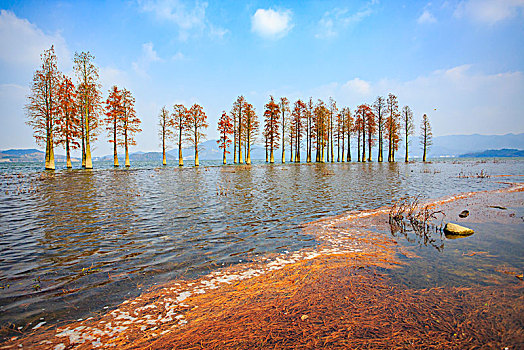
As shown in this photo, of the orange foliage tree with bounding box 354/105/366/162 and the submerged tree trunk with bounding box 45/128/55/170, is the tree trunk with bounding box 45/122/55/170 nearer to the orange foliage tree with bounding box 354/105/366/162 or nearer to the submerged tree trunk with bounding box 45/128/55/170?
the submerged tree trunk with bounding box 45/128/55/170

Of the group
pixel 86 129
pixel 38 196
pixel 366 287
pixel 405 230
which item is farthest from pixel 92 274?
pixel 86 129

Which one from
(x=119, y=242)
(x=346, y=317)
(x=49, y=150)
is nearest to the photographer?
(x=346, y=317)

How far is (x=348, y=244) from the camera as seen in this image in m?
7.18

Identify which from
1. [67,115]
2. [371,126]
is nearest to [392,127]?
[371,126]

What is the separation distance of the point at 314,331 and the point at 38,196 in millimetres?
19130

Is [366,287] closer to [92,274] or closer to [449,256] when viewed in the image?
[449,256]

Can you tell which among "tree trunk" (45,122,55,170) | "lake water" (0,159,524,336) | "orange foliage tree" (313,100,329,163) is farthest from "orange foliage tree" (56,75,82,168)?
"orange foliage tree" (313,100,329,163)

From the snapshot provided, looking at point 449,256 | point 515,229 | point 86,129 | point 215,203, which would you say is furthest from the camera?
point 86,129

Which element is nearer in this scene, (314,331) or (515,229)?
(314,331)

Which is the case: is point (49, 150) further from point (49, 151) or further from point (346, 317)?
point (346, 317)

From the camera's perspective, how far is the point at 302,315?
12.1 ft

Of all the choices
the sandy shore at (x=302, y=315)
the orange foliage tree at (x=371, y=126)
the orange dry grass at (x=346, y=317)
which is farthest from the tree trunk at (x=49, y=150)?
the orange foliage tree at (x=371, y=126)

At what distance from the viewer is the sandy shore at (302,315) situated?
3141 millimetres

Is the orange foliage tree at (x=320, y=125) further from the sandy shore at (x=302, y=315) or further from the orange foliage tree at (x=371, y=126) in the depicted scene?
the sandy shore at (x=302, y=315)
